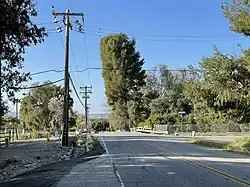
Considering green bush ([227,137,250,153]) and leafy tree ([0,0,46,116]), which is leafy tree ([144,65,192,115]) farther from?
leafy tree ([0,0,46,116])

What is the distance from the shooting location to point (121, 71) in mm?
88250

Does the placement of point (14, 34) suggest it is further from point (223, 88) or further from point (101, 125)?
point (101, 125)

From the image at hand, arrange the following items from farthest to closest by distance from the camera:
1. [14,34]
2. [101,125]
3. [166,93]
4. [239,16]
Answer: [101,125] < [166,93] < [239,16] < [14,34]

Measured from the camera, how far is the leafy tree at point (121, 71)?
88.3 meters

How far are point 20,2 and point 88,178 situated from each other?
6174 millimetres

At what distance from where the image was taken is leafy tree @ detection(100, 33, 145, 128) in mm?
88312

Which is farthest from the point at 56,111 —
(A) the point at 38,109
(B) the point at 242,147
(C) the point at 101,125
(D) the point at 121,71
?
(C) the point at 101,125

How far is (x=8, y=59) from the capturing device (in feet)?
41.5

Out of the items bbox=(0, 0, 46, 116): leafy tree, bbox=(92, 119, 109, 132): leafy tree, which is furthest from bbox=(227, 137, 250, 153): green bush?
bbox=(92, 119, 109, 132): leafy tree

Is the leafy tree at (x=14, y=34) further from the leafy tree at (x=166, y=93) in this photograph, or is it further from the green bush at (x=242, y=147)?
the leafy tree at (x=166, y=93)

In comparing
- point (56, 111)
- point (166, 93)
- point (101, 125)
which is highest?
point (166, 93)

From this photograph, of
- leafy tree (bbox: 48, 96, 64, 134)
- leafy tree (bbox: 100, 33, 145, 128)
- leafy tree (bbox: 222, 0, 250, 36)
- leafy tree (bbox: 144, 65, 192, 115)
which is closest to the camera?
leafy tree (bbox: 222, 0, 250, 36)

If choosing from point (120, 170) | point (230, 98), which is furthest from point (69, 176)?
point (230, 98)

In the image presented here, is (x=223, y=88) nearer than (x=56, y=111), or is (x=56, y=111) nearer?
(x=223, y=88)
